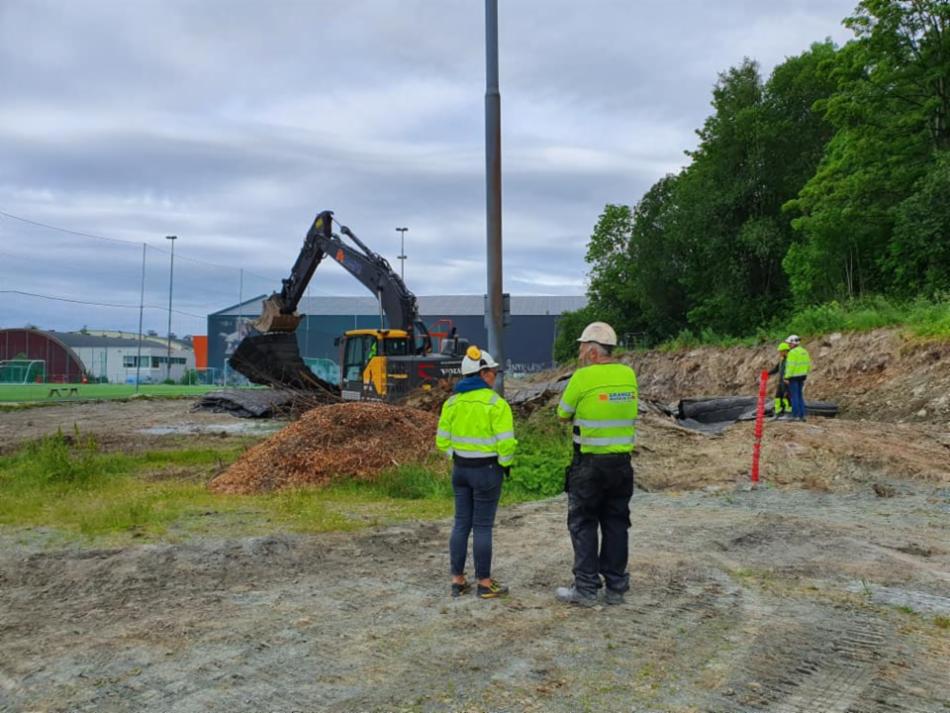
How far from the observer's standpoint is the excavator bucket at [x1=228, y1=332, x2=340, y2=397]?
2273cm

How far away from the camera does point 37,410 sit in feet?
84.3

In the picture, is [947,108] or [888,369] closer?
[888,369]

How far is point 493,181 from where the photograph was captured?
1244 centimetres

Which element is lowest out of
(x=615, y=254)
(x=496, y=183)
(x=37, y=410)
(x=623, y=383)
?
(x=37, y=410)

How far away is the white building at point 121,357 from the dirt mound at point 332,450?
86.0ft

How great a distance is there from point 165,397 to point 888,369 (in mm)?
26087

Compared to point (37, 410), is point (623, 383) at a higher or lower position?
higher

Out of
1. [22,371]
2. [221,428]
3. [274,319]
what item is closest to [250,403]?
[274,319]

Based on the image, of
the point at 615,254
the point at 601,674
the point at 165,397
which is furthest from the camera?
the point at 615,254

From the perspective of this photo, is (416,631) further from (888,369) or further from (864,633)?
(888,369)

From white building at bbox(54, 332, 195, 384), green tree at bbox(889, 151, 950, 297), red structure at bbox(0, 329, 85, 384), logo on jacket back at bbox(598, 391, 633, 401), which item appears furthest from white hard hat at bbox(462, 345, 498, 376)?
white building at bbox(54, 332, 195, 384)

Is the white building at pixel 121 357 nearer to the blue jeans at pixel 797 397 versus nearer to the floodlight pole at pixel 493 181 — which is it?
the floodlight pole at pixel 493 181

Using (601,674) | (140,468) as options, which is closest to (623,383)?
(601,674)

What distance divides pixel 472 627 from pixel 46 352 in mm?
35654
